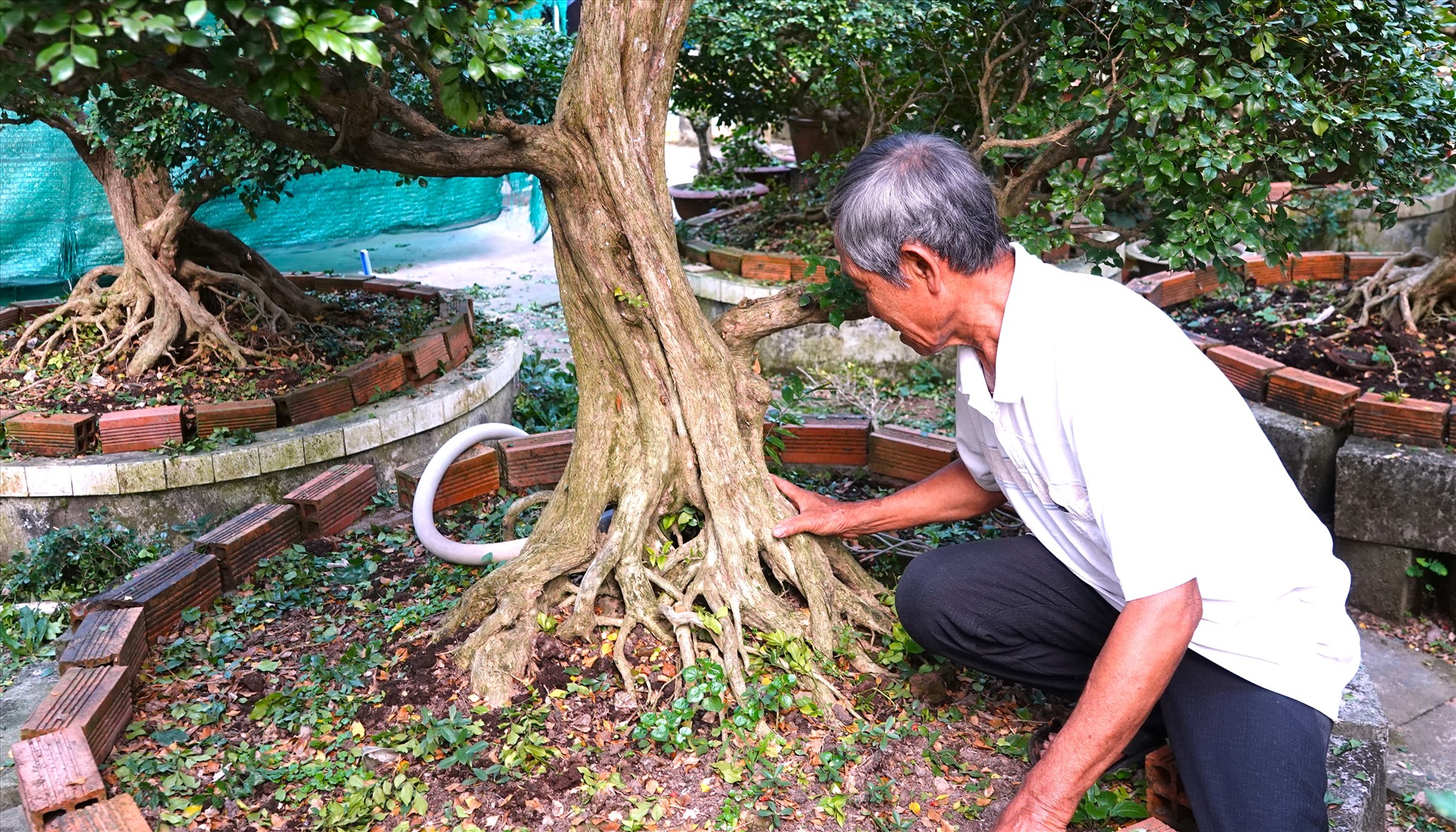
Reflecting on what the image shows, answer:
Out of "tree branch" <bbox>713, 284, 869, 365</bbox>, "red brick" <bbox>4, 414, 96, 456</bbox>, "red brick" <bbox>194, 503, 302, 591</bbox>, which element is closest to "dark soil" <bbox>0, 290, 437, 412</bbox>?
"red brick" <bbox>4, 414, 96, 456</bbox>

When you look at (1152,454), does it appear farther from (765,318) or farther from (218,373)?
(218,373)

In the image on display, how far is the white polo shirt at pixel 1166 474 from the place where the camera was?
7.28ft

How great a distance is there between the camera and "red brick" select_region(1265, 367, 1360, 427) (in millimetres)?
4598

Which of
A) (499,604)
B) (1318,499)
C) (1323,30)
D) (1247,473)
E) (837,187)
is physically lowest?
(1318,499)

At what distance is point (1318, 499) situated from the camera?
4.65m

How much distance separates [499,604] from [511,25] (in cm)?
157

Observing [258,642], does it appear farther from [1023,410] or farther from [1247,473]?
[1247,473]

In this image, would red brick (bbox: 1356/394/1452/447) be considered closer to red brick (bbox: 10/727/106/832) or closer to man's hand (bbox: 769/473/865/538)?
man's hand (bbox: 769/473/865/538)

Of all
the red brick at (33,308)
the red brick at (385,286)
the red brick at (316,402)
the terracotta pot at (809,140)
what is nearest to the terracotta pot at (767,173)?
the terracotta pot at (809,140)

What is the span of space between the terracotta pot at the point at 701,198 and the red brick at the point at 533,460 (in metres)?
5.19

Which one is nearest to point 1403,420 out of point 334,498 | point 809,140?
point 334,498

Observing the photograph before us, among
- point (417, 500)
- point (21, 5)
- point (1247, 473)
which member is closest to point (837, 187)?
point (1247, 473)

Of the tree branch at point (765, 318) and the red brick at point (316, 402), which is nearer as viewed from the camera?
the tree branch at point (765, 318)

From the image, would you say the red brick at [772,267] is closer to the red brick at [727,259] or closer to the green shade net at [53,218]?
the red brick at [727,259]
